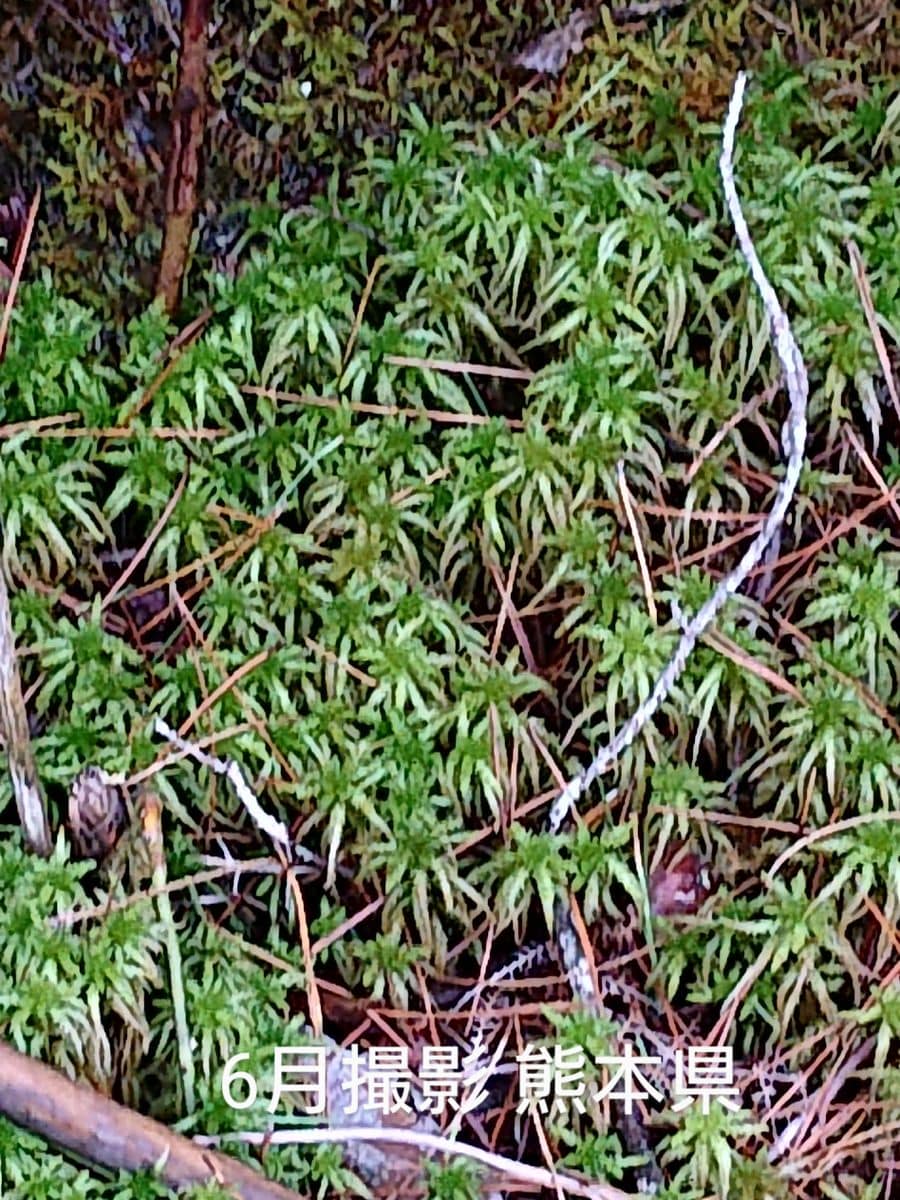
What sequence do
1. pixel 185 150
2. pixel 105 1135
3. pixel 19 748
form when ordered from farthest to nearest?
pixel 185 150 < pixel 19 748 < pixel 105 1135

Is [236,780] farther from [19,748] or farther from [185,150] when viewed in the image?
[185,150]

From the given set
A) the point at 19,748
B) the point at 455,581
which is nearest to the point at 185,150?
the point at 455,581

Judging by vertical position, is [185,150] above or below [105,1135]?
above

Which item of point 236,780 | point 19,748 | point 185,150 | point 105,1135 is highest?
point 185,150

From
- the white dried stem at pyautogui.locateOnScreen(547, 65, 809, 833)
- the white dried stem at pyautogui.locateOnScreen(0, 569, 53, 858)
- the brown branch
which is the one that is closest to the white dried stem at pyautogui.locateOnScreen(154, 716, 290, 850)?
the white dried stem at pyautogui.locateOnScreen(0, 569, 53, 858)

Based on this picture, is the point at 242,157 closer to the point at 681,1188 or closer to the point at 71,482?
the point at 71,482

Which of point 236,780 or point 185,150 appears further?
point 185,150

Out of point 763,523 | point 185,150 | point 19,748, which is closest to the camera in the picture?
point 19,748
